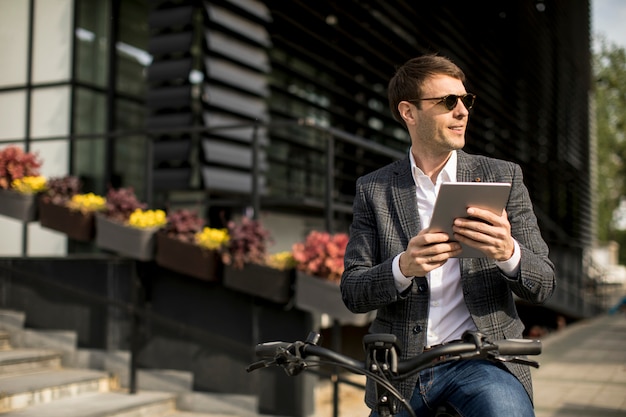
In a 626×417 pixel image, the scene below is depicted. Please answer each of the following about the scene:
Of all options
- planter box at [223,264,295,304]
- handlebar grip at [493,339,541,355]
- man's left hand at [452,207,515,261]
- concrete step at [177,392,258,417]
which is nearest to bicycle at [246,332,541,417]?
handlebar grip at [493,339,541,355]

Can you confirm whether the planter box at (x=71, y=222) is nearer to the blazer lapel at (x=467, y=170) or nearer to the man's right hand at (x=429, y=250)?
the blazer lapel at (x=467, y=170)

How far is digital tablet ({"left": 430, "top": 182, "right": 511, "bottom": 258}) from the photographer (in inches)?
70.6

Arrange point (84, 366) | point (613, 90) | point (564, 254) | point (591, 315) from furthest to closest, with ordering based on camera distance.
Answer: point (613, 90)
point (564, 254)
point (591, 315)
point (84, 366)

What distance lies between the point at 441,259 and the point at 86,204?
16.2 feet

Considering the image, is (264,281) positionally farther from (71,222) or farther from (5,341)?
(5,341)

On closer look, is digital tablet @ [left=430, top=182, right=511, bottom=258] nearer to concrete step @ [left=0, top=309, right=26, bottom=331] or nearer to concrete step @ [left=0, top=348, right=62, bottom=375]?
concrete step @ [left=0, top=348, right=62, bottom=375]

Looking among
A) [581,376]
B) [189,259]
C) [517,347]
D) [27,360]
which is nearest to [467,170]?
[517,347]

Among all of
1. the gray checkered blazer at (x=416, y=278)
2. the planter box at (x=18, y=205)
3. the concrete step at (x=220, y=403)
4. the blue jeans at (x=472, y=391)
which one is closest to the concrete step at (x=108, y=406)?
the concrete step at (x=220, y=403)

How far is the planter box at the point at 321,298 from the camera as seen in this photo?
5.32 m

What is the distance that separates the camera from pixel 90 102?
860cm

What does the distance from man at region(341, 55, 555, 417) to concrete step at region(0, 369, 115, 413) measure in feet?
12.5

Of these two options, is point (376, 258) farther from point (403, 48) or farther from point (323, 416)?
point (403, 48)

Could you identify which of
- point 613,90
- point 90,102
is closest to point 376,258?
point 90,102

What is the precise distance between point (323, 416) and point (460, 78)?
4200 millimetres
